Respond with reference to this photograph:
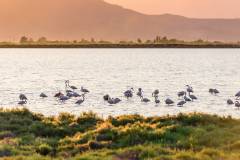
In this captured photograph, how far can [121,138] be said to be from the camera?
72.9 feet

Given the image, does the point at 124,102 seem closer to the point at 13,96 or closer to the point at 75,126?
the point at 13,96

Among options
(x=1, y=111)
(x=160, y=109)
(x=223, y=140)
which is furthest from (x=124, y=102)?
(x=223, y=140)

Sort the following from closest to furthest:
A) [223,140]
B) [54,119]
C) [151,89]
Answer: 1. [223,140]
2. [54,119]
3. [151,89]

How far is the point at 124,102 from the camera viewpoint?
45250 millimetres

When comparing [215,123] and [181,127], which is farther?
[215,123]

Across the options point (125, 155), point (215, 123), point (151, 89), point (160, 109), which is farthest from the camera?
point (151, 89)

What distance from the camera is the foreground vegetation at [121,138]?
65.0 ft

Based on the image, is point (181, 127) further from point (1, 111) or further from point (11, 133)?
point (1, 111)

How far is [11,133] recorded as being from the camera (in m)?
23.9

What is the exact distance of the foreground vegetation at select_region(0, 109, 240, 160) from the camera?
1981 cm

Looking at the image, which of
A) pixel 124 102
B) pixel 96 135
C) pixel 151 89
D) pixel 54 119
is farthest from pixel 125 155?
pixel 151 89

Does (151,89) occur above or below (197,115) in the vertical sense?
below

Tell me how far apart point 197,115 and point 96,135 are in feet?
16.1

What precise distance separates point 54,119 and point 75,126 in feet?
7.23
